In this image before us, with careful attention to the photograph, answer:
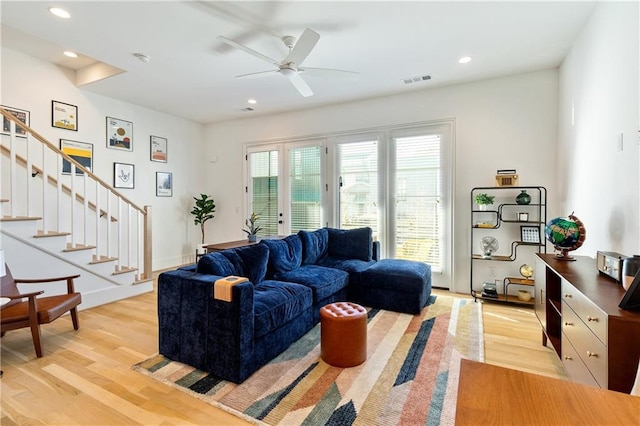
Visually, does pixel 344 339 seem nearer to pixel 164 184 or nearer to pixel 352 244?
pixel 352 244

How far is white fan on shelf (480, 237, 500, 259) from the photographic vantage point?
391 centimetres

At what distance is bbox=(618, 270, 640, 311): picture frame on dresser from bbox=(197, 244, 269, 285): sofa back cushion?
2455 millimetres

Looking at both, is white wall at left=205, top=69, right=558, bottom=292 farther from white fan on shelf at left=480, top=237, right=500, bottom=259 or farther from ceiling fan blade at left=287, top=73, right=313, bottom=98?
ceiling fan blade at left=287, top=73, right=313, bottom=98

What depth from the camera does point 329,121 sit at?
508cm

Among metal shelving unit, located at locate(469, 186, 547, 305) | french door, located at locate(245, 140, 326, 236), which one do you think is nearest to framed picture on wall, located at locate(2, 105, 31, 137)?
french door, located at locate(245, 140, 326, 236)

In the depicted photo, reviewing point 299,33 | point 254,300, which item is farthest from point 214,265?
point 299,33

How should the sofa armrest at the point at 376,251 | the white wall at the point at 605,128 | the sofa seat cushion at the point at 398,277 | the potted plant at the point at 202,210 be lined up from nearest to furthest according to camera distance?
the white wall at the point at 605,128 → the sofa seat cushion at the point at 398,277 → the sofa armrest at the point at 376,251 → the potted plant at the point at 202,210

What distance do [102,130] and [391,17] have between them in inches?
182

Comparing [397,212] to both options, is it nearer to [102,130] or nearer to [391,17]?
[391,17]

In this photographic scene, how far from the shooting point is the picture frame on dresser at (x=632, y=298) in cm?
126

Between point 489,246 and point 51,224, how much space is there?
228 inches

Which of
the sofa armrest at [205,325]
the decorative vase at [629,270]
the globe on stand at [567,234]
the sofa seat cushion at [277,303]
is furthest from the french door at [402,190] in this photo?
the sofa armrest at [205,325]

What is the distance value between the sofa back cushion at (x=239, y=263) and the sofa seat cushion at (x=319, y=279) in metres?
0.32

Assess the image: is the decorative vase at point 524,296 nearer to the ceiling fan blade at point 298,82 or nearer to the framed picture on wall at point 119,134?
the ceiling fan blade at point 298,82
